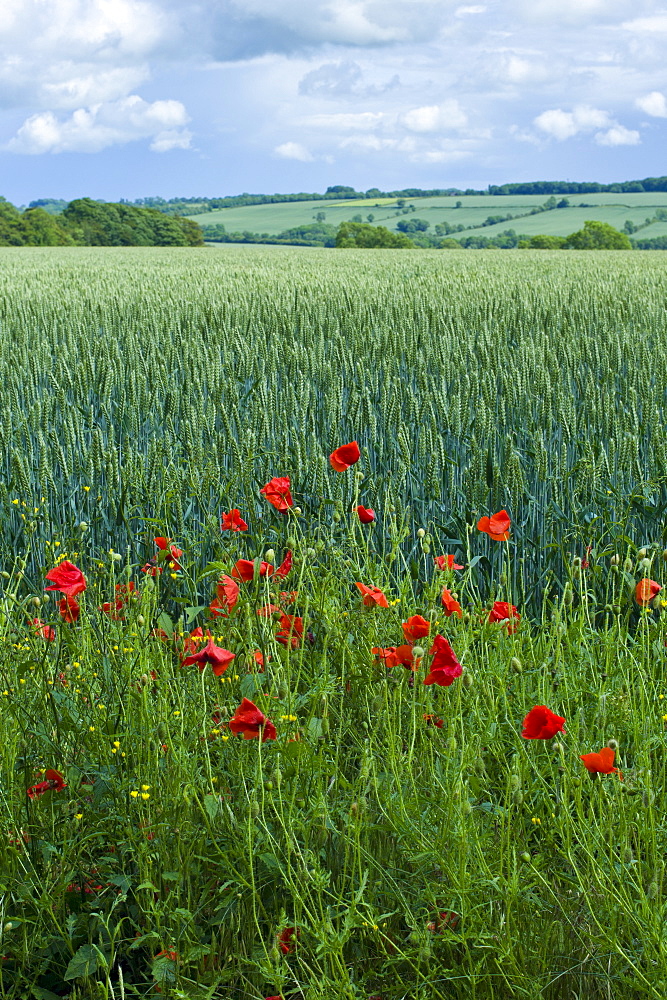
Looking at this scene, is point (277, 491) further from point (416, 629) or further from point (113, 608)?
point (416, 629)

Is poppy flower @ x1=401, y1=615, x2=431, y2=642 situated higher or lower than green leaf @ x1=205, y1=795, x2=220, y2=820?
higher

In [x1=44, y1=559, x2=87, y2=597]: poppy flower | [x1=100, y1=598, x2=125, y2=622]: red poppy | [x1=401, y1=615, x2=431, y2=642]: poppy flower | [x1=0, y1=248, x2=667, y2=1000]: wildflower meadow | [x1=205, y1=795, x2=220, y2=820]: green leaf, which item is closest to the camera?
[x1=0, y1=248, x2=667, y2=1000]: wildflower meadow

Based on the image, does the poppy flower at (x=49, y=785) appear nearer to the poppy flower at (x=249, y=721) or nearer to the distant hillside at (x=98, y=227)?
the poppy flower at (x=249, y=721)

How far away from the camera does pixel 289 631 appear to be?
6.72ft

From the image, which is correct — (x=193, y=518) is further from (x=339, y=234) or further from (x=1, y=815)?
(x=339, y=234)

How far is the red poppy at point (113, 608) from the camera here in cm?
215

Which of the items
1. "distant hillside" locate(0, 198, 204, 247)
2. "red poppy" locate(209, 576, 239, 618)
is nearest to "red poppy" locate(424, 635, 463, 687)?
"red poppy" locate(209, 576, 239, 618)

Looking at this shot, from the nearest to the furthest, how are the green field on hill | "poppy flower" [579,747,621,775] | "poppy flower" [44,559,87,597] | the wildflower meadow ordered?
"poppy flower" [579,747,621,775], the wildflower meadow, "poppy flower" [44,559,87,597], the green field on hill

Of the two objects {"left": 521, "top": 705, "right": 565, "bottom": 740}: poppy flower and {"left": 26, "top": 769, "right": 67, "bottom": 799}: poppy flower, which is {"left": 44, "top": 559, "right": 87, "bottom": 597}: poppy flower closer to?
{"left": 26, "top": 769, "right": 67, "bottom": 799}: poppy flower

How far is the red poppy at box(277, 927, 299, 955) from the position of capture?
138cm

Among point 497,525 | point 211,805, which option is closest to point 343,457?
point 497,525

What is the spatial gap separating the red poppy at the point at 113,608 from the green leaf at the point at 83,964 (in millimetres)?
864

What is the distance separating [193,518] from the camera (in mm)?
3326

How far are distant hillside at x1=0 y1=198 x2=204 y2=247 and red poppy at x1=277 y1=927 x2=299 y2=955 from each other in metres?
61.4
